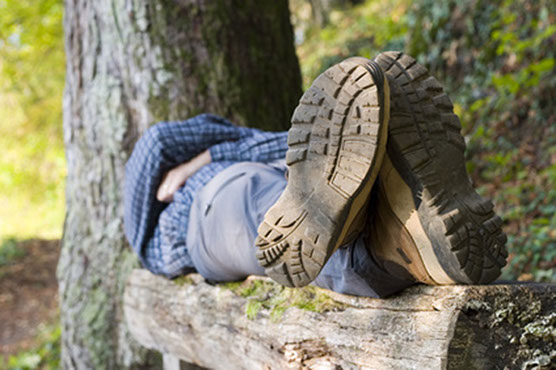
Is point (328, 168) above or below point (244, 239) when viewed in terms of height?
above

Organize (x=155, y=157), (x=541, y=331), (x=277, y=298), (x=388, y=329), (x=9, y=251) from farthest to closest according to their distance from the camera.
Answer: (x=9, y=251)
(x=155, y=157)
(x=277, y=298)
(x=388, y=329)
(x=541, y=331)

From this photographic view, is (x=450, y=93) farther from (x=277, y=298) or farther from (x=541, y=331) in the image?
(x=541, y=331)

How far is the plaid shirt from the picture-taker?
7.82 ft

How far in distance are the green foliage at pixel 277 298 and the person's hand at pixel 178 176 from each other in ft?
1.74

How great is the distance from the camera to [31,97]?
838 cm

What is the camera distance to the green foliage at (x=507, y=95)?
12.1 feet

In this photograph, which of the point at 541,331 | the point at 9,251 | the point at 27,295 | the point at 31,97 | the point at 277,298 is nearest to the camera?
the point at 541,331

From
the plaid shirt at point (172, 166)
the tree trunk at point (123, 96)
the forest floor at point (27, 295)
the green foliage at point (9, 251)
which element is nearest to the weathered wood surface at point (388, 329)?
the plaid shirt at point (172, 166)

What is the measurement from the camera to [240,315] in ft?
6.57

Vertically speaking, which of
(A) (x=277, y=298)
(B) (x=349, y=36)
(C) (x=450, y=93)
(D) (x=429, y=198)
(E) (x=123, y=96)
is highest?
(B) (x=349, y=36)

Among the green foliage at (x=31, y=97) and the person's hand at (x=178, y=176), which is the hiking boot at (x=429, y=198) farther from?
the green foliage at (x=31, y=97)

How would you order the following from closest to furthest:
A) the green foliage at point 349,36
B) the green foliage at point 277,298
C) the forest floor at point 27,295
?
the green foliage at point 277,298
the forest floor at point 27,295
the green foliage at point 349,36

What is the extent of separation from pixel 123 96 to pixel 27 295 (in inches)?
225

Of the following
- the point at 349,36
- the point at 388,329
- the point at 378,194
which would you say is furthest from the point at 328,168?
the point at 349,36
